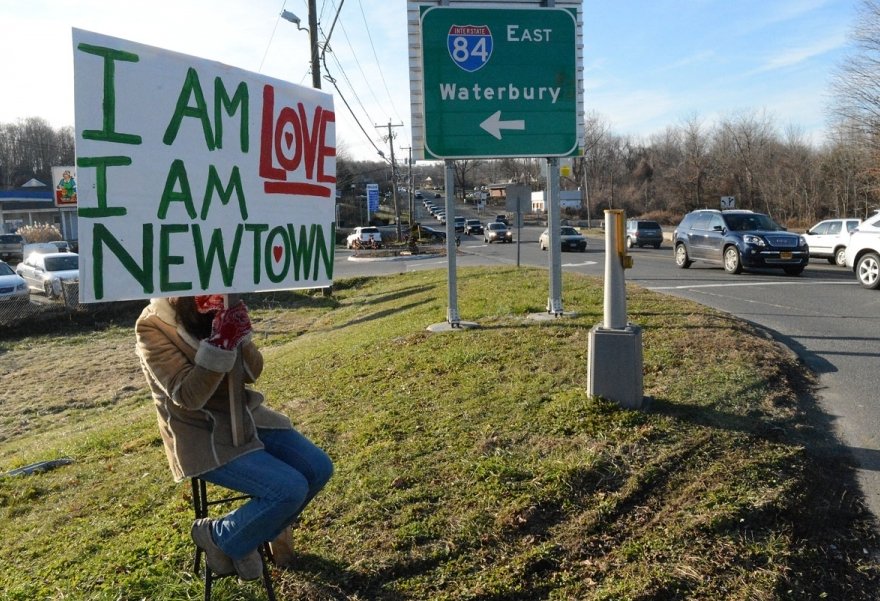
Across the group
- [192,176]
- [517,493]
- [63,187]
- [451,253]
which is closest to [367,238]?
[63,187]

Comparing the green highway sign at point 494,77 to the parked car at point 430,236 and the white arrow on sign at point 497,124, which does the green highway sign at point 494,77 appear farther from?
the parked car at point 430,236

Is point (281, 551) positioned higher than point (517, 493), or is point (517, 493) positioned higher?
point (517, 493)

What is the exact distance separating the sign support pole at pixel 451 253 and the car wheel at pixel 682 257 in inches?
501

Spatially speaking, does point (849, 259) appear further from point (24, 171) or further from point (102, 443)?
point (24, 171)

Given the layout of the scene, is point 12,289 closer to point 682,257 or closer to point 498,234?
point 682,257

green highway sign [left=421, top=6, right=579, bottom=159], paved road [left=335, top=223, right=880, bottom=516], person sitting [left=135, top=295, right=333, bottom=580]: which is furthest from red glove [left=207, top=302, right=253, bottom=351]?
green highway sign [left=421, top=6, right=579, bottom=159]

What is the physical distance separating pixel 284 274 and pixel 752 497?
8.92 feet

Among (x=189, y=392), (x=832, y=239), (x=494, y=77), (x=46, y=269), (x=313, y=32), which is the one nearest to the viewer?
(x=189, y=392)

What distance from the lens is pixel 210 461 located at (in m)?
3.02

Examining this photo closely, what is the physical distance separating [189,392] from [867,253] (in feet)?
Answer: 47.2

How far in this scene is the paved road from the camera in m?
5.07

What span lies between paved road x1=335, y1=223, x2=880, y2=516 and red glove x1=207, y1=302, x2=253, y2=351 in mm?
3426

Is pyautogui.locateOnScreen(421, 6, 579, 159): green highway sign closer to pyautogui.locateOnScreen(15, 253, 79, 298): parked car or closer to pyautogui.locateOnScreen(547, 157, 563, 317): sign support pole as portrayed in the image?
pyautogui.locateOnScreen(547, 157, 563, 317): sign support pole

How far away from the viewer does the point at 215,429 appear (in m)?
3.06
